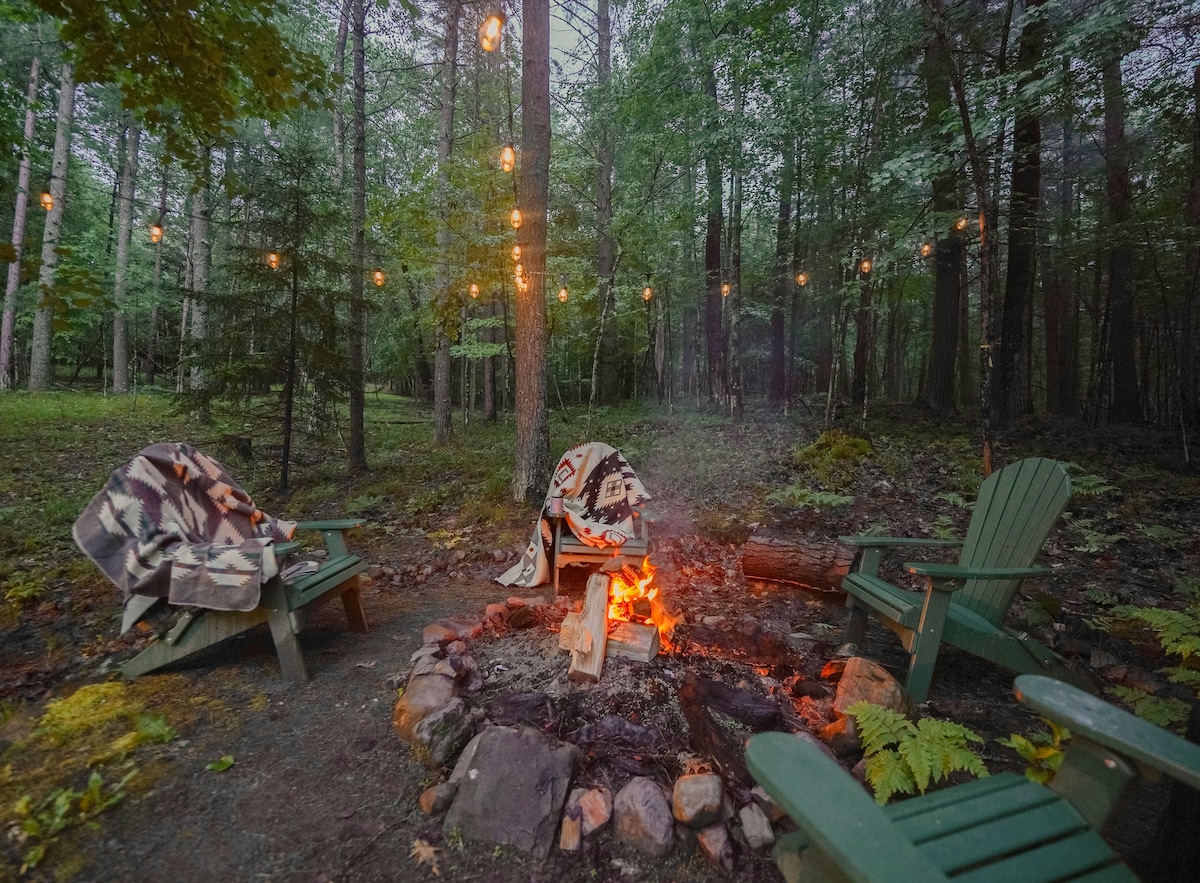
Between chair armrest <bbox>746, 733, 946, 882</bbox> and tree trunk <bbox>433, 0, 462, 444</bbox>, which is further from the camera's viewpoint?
tree trunk <bbox>433, 0, 462, 444</bbox>

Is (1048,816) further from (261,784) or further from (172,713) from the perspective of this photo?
(172,713)

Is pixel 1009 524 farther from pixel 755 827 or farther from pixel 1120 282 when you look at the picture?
pixel 1120 282

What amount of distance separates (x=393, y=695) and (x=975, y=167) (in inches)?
258

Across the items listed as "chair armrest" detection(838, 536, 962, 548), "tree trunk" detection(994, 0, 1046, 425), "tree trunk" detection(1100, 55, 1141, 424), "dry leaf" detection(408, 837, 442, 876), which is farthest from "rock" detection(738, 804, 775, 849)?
"tree trunk" detection(1100, 55, 1141, 424)

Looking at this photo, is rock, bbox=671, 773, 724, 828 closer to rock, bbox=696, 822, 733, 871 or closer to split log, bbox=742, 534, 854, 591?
rock, bbox=696, 822, 733, 871

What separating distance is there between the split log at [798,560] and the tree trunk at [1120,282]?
8055 mm

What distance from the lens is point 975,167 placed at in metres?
4.83

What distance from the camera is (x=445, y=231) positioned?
28.8 ft

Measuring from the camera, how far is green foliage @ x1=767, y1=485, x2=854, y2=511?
5629mm

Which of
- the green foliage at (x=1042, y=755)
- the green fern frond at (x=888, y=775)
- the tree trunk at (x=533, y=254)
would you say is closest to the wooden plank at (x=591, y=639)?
the green fern frond at (x=888, y=775)

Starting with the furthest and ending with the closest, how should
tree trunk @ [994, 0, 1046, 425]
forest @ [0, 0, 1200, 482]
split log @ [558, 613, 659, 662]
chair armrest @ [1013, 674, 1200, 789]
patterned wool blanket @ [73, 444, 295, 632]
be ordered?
1. tree trunk @ [994, 0, 1046, 425]
2. forest @ [0, 0, 1200, 482]
3. split log @ [558, 613, 659, 662]
4. patterned wool blanket @ [73, 444, 295, 632]
5. chair armrest @ [1013, 674, 1200, 789]

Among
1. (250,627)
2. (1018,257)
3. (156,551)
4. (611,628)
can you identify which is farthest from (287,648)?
(1018,257)

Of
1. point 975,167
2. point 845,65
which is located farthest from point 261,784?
point 845,65

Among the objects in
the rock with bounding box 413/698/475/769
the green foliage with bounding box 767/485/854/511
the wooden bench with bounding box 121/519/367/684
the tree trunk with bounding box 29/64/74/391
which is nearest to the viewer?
the rock with bounding box 413/698/475/769
